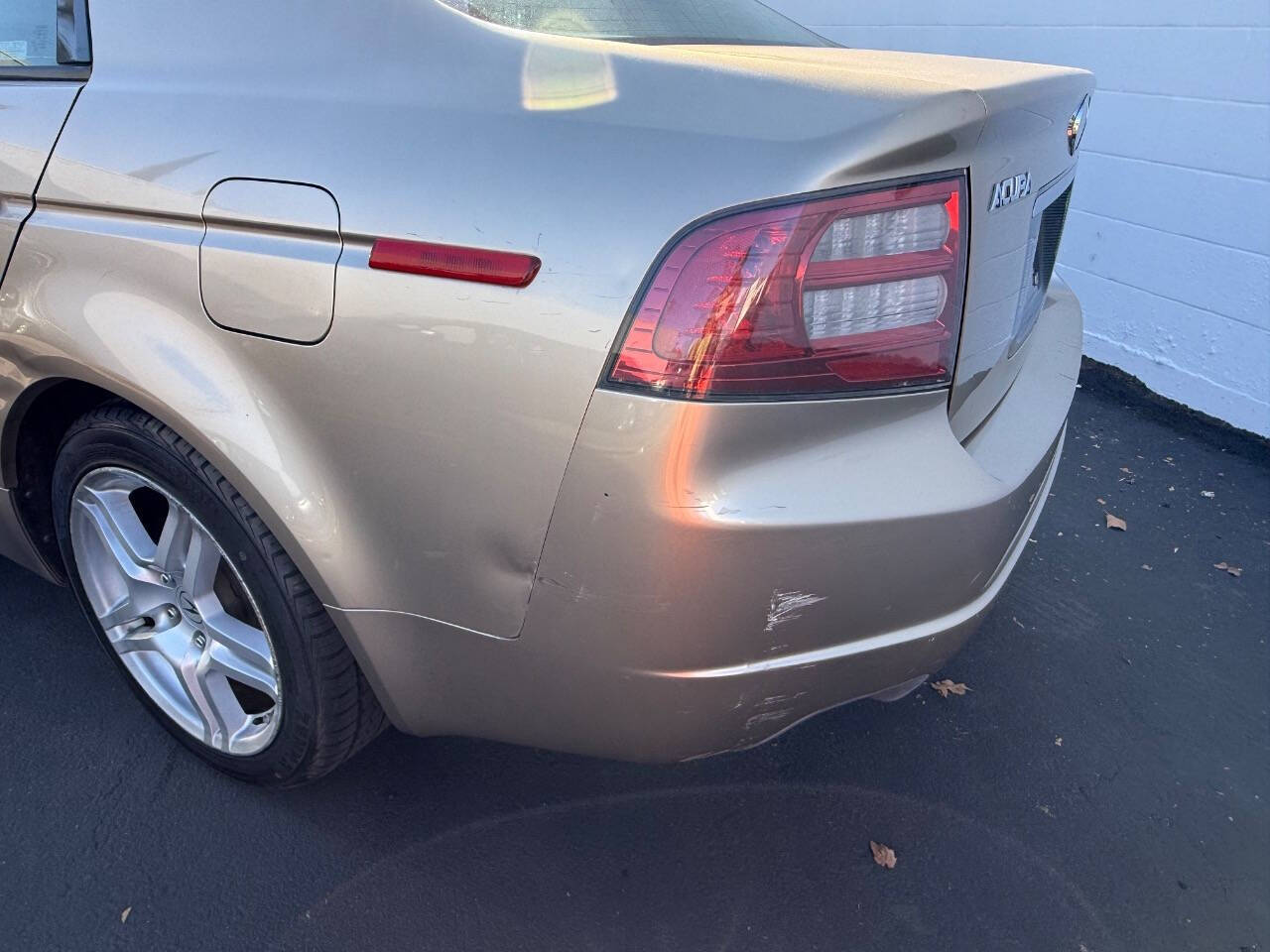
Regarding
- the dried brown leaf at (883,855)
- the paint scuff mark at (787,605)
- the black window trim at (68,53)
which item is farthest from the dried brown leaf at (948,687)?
the black window trim at (68,53)

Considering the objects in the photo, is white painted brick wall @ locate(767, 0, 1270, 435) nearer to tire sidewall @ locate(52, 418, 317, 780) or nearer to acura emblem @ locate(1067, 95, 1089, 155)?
acura emblem @ locate(1067, 95, 1089, 155)

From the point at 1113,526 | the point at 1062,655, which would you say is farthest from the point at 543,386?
the point at 1113,526

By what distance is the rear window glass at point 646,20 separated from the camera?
161 centimetres

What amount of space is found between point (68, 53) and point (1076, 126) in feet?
6.46

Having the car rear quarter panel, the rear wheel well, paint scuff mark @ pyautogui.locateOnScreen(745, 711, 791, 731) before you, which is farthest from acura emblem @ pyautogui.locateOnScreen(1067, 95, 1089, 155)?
the rear wheel well

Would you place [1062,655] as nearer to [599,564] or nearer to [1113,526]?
[1113,526]

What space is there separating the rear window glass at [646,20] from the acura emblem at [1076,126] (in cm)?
63

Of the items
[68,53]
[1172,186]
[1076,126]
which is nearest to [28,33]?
[68,53]

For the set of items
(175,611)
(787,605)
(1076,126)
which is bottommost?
(175,611)

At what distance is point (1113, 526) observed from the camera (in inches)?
134

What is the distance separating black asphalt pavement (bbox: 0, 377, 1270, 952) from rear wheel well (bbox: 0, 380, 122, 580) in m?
0.46

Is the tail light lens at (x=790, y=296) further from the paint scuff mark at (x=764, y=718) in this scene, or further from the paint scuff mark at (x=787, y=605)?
the paint scuff mark at (x=764, y=718)

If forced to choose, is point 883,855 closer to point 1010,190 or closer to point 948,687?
point 948,687

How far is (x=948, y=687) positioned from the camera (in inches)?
101
